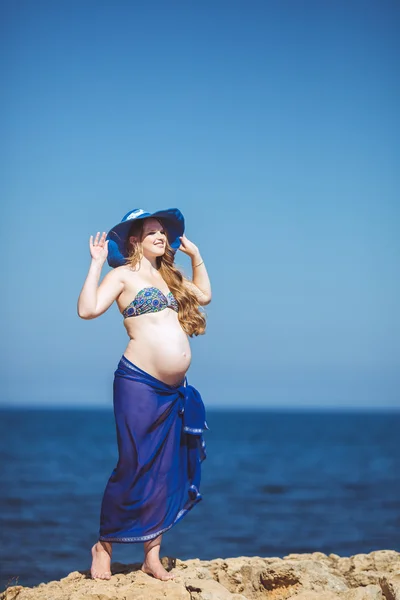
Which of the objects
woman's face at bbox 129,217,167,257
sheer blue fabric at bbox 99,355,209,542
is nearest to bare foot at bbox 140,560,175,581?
sheer blue fabric at bbox 99,355,209,542

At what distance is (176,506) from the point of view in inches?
268

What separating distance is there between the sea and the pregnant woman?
6474 millimetres

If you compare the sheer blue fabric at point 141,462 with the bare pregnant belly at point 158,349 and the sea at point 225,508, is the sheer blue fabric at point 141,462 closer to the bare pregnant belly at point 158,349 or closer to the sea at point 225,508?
the bare pregnant belly at point 158,349

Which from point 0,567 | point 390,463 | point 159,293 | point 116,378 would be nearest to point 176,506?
point 116,378

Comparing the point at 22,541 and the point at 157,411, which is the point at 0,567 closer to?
the point at 22,541

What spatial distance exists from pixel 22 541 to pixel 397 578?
10.9 m

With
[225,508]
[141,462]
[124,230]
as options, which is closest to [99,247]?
[124,230]

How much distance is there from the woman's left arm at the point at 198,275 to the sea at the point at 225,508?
669 centimetres

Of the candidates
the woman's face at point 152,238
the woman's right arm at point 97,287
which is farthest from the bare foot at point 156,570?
the woman's face at point 152,238

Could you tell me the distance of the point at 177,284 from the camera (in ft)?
23.4

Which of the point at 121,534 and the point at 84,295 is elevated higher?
the point at 84,295

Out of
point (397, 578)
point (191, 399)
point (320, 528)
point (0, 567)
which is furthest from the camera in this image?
point (320, 528)

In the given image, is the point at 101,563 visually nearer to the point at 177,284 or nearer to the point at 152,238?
the point at 177,284

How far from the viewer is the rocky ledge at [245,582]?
6180mm
